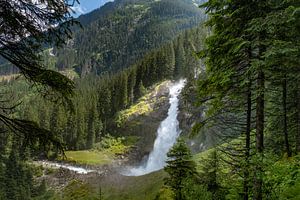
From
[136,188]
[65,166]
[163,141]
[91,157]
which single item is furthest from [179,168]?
[163,141]

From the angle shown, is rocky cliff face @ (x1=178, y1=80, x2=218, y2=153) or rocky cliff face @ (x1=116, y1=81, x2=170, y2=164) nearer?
rocky cliff face @ (x1=178, y1=80, x2=218, y2=153)

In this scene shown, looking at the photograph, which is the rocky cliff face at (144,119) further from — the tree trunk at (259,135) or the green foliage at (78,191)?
the tree trunk at (259,135)

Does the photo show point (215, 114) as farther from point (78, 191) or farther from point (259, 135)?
point (78, 191)

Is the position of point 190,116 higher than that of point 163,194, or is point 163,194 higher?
point 190,116

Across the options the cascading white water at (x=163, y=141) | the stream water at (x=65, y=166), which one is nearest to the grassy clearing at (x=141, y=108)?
the cascading white water at (x=163, y=141)

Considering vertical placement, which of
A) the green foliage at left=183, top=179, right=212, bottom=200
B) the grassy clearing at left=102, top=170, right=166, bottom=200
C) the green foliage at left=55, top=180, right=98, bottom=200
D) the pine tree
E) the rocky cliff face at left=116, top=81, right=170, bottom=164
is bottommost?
the green foliage at left=55, top=180, right=98, bottom=200

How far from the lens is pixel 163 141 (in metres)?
81.5

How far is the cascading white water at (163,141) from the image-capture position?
7375cm

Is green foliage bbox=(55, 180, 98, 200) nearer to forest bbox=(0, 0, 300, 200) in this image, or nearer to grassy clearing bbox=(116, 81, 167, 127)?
forest bbox=(0, 0, 300, 200)

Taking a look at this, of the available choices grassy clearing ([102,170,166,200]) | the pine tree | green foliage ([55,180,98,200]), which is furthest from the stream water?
the pine tree

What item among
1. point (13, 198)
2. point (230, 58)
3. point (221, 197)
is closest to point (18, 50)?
→ point (230, 58)

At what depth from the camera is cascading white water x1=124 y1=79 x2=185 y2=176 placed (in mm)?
73750

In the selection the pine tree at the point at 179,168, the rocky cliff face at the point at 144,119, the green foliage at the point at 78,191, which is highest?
the rocky cliff face at the point at 144,119

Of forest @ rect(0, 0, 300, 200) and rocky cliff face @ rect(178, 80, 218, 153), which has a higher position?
rocky cliff face @ rect(178, 80, 218, 153)
